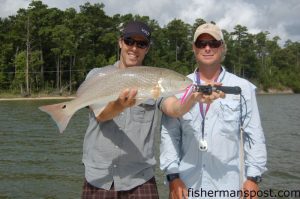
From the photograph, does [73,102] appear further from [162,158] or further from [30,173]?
[30,173]

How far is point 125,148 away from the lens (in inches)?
174

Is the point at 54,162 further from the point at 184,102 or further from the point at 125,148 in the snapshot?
the point at 184,102

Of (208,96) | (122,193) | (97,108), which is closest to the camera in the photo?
(208,96)

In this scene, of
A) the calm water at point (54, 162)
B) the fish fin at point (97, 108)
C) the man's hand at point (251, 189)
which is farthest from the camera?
the calm water at point (54, 162)

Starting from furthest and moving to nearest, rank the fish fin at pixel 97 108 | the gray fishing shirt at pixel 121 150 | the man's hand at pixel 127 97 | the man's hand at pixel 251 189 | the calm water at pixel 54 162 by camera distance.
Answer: the calm water at pixel 54 162
the gray fishing shirt at pixel 121 150
the man's hand at pixel 251 189
the fish fin at pixel 97 108
the man's hand at pixel 127 97

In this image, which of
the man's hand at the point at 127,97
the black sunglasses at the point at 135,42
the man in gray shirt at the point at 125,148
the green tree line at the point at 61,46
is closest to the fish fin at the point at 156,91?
the man's hand at the point at 127,97

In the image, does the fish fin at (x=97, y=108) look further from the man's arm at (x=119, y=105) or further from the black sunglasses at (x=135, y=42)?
the black sunglasses at (x=135, y=42)

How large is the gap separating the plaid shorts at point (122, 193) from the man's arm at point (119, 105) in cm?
79

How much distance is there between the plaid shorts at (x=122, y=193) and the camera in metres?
4.44

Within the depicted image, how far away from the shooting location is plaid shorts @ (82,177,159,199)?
444cm

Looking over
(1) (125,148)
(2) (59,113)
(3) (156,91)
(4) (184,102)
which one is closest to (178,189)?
(1) (125,148)

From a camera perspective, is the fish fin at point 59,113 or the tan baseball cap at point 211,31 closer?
the fish fin at point 59,113

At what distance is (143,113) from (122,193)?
89cm

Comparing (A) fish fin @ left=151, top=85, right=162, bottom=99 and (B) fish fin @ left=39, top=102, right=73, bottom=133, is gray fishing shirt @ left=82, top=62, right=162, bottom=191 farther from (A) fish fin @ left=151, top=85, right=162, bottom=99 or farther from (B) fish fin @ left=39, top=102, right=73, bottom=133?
(A) fish fin @ left=151, top=85, right=162, bottom=99
